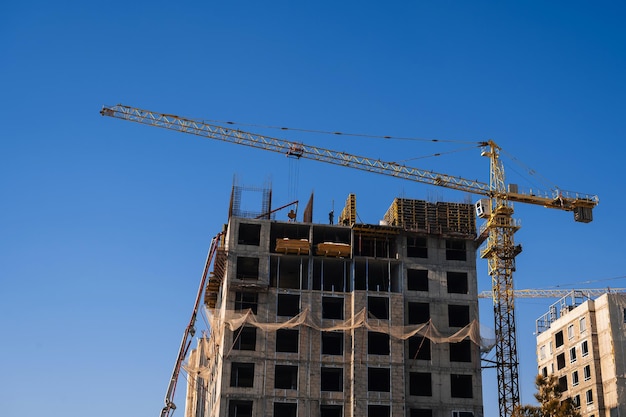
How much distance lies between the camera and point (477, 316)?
107m

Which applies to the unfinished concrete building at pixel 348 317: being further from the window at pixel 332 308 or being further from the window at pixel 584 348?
the window at pixel 584 348

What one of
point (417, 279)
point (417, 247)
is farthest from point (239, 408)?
point (417, 247)

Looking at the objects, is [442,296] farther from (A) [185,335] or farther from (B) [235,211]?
(A) [185,335]

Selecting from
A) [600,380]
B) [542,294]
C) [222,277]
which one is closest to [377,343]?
[222,277]

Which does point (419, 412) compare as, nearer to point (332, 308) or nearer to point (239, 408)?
point (332, 308)

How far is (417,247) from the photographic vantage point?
110 meters

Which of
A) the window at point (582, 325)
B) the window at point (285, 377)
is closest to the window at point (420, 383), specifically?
the window at point (285, 377)

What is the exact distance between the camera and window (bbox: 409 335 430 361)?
104938 mm

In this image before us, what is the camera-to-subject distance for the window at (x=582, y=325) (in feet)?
386

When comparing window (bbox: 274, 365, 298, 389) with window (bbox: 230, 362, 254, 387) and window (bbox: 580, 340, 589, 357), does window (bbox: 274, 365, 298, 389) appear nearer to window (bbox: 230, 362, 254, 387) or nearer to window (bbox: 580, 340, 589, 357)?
window (bbox: 230, 362, 254, 387)

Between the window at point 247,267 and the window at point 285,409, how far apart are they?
15.1 m

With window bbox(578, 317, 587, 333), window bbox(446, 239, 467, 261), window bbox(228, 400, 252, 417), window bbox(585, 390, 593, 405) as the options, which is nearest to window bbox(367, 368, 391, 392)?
window bbox(228, 400, 252, 417)

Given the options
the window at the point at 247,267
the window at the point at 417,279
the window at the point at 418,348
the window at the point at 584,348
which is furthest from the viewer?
the window at the point at 584,348

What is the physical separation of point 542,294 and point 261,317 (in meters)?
80.2
